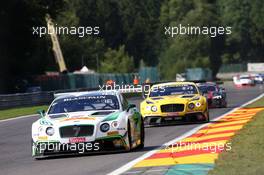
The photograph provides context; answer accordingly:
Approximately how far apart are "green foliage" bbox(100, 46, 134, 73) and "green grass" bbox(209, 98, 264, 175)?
75135 mm

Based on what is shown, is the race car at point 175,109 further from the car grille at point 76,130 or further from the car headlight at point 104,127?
the car grille at point 76,130

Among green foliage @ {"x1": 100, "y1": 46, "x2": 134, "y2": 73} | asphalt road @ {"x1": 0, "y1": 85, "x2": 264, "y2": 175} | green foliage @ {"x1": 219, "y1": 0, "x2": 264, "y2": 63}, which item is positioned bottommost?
asphalt road @ {"x1": 0, "y1": 85, "x2": 264, "y2": 175}

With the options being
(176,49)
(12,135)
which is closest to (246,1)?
(176,49)

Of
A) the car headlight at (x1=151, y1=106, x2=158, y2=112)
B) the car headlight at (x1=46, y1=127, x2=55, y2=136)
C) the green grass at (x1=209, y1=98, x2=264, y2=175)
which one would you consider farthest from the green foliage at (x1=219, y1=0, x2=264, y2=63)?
the car headlight at (x1=46, y1=127, x2=55, y2=136)

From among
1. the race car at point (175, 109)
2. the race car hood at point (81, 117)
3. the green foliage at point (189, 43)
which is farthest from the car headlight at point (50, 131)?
the green foliage at point (189, 43)

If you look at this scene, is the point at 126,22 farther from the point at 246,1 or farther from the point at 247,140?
the point at 247,140

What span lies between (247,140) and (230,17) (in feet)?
415

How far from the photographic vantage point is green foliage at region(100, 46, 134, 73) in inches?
3706

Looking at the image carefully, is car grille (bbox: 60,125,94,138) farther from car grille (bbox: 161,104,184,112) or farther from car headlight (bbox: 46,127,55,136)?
car grille (bbox: 161,104,184,112)

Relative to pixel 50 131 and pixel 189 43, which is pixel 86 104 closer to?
pixel 50 131

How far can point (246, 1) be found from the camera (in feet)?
490

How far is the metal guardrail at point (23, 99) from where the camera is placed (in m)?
43.8

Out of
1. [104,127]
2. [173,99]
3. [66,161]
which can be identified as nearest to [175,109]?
[173,99]

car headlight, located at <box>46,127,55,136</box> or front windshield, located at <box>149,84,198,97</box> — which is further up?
front windshield, located at <box>149,84,198,97</box>
